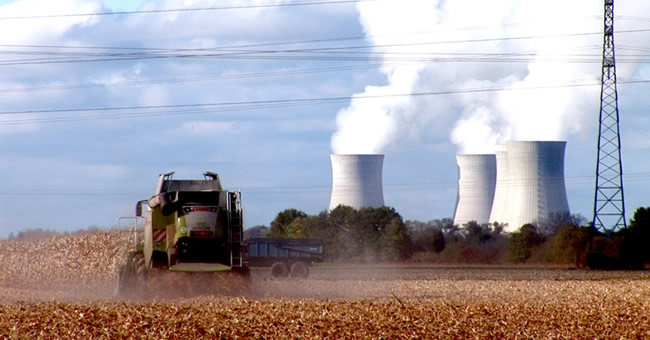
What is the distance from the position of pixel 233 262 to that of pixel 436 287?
35.7ft

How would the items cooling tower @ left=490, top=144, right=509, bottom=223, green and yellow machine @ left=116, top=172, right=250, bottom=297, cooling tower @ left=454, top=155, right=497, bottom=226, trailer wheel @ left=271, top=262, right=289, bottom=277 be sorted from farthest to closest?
1. cooling tower @ left=454, top=155, right=497, bottom=226
2. cooling tower @ left=490, top=144, right=509, bottom=223
3. trailer wheel @ left=271, top=262, right=289, bottom=277
4. green and yellow machine @ left=116, top=172, right=250, bottom=297

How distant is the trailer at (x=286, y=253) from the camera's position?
1679 inches

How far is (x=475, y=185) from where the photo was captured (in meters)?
72.9

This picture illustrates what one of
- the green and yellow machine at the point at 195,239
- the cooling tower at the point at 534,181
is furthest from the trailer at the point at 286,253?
the cooling tower at the point at 534,181

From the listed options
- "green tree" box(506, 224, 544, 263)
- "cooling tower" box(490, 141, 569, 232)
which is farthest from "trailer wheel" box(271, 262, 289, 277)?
"green tree" box(506, 224, 544, 263)

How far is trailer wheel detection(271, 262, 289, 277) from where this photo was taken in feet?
138

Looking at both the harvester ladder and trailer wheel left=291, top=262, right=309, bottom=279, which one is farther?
trailer wheel left=291, top=262, right=309, bottom=279

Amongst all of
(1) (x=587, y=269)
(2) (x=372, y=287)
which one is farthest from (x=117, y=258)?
(1) (x=587, y=269)

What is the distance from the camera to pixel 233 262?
2211 centimetres

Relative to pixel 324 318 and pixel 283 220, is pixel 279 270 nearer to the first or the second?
pixel 324 318

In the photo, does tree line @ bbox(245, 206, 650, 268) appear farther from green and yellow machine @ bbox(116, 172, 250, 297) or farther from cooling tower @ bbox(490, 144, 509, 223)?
green and yellow machine @ bbox(116, 172, 250, 297)

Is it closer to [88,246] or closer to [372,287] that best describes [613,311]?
[372,287]

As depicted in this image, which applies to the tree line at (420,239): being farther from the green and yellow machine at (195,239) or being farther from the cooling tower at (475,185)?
the green and yellow machine at (195,239)

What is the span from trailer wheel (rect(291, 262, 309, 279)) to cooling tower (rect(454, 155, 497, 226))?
1214 inches
